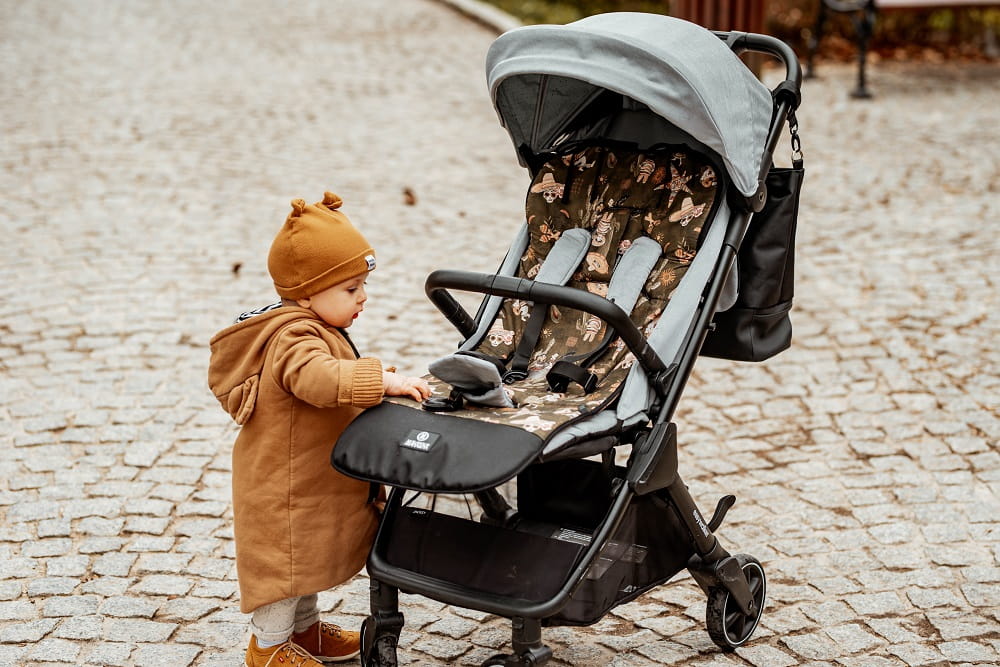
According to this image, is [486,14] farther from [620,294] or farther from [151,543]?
[620,294]

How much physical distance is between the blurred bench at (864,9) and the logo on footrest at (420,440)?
28.7ft

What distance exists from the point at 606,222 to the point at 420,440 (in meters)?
1.27

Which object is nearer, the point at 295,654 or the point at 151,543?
the point at 295,654

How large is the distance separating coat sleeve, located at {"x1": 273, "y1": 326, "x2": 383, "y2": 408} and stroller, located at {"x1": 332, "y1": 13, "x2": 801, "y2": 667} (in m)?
0.08

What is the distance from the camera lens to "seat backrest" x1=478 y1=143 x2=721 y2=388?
148 inches

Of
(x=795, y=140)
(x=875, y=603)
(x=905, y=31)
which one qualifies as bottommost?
(x=875, y=603)

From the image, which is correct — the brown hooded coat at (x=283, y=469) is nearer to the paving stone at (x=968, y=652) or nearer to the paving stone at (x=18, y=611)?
the paving stone at (x=18, y=611)

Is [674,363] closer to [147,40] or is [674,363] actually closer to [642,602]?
[642,602]

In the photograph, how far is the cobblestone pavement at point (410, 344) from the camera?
13.0ft

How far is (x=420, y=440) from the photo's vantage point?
9.85ft

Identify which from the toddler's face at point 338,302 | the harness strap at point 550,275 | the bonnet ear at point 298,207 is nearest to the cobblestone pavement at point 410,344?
the harness strap at point 550,275

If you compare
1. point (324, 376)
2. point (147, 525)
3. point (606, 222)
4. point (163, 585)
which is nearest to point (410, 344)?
point (147, 525)

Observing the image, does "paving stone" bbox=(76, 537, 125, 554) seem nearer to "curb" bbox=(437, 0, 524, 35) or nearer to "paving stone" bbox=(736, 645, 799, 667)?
"paving stone" bbox=(736, 645, 799, 667)

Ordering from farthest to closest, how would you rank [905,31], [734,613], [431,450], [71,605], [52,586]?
[905,31]
[52,586]
[71,605]
[734,613]
[431,450]
